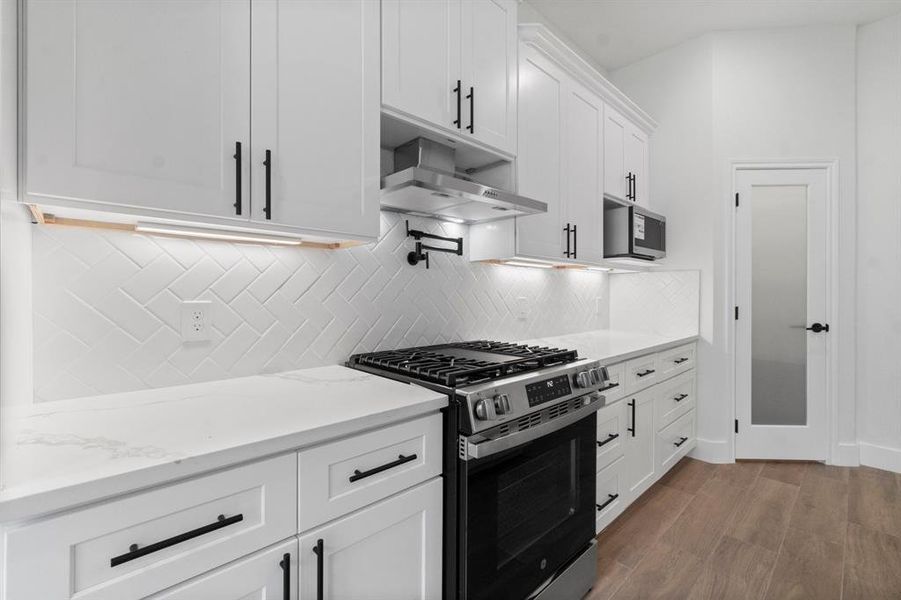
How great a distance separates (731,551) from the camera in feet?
6.76

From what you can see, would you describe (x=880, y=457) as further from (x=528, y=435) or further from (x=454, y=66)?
(x=454, y=66)

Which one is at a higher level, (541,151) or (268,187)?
(541,151)

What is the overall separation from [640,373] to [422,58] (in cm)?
190

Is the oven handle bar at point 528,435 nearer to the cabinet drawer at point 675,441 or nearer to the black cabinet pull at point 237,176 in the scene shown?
the black cabinet pull at point 237,176

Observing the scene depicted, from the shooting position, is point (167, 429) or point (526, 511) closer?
point (167, 429)

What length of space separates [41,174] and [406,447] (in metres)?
1.04

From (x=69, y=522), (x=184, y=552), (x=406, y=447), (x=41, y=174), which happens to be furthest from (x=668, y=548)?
(x=41, y=174)

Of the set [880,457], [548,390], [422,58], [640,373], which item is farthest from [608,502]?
[880,457]

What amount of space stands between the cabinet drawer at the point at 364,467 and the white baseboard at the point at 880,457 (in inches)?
142

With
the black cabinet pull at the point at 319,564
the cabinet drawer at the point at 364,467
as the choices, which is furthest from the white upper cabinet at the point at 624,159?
the black cabinet pull at the point at 319,564

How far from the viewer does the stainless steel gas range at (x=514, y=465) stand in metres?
1.26

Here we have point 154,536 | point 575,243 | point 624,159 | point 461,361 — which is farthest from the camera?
point 624,159

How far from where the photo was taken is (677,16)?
9.86 feet

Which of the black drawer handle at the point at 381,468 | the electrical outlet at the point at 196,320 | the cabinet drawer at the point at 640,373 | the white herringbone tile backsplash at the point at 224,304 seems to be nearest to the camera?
the black drawer handle at the point at 381,468
